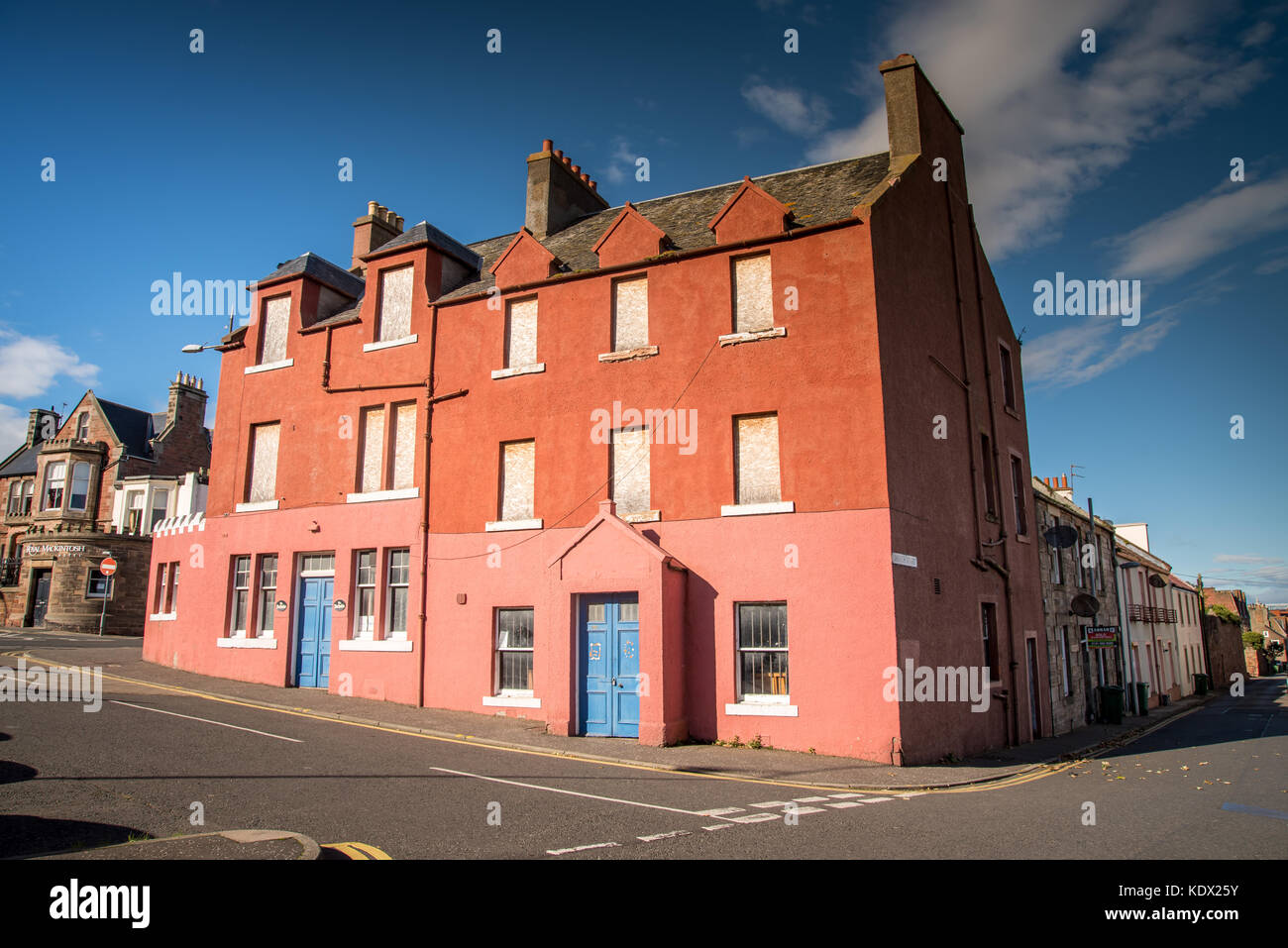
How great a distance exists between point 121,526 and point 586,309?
3480cm

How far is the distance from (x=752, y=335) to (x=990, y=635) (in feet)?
31.9

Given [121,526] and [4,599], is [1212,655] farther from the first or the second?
[4,599]

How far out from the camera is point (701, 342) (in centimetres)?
1647

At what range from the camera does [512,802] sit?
9.20m

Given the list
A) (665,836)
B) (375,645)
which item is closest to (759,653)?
(665,836)

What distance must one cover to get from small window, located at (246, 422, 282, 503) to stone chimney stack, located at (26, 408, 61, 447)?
117ft

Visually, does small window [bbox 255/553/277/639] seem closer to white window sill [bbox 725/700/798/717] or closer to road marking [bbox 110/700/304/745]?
road marking [bbox 110/700/304/745]

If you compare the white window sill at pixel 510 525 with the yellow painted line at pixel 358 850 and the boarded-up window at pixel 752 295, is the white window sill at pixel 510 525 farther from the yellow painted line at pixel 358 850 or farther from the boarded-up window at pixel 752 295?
the yellow painted line at pixel 358 850

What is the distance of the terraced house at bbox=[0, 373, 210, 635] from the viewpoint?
3825 centimetres

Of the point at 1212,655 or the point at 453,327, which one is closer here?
the point at 453,327

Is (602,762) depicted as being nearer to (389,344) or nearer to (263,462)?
(389,344)

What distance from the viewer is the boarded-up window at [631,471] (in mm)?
16578

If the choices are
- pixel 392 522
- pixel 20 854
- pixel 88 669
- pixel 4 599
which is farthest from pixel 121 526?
pixel 20 854

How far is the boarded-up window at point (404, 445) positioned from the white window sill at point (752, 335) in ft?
28.3
